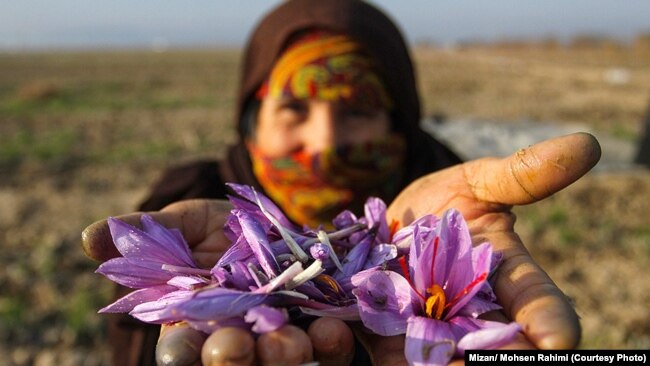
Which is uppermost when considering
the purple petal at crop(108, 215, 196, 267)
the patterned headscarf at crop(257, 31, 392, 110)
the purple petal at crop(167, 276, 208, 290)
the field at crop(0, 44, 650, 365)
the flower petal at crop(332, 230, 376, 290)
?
the patterned headscarf at crop(257, 31, 392, 110)

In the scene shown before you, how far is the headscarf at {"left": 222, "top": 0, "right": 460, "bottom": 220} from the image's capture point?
2.15 meters

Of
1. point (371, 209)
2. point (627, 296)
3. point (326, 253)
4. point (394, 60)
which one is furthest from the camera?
point (627, 296)

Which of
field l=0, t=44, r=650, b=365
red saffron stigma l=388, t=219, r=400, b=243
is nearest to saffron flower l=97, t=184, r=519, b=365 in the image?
red saffron stigma l=388, t=219, r=400, b=243

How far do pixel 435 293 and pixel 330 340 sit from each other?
0.80ft

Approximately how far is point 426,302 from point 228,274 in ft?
1.29

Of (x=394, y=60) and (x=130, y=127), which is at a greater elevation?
(x=394, y=60)

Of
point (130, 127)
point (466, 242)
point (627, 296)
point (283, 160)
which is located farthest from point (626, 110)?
point (466, 242)

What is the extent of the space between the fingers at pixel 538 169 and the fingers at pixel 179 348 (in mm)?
724

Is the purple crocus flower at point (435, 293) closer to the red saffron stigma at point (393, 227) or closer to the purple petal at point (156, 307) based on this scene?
the red saffron stigma at point (393, 227)

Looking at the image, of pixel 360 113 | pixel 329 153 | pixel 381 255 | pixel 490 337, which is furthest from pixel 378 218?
pixel 360 113

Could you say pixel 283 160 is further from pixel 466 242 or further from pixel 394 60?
pixel 466 242

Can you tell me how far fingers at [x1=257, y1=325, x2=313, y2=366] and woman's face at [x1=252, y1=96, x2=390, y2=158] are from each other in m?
1.31

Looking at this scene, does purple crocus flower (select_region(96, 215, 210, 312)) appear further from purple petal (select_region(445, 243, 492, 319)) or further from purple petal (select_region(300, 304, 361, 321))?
purple petal (select_region(445, 243, 492, 319))

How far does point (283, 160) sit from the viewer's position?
2207mm
